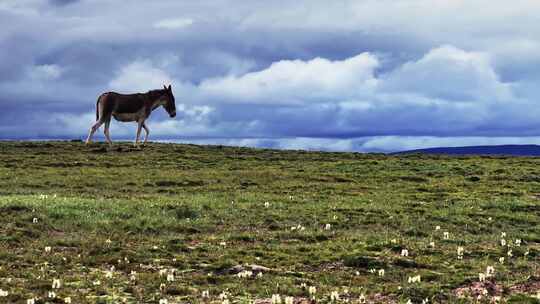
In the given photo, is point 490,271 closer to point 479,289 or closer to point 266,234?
point 479,289

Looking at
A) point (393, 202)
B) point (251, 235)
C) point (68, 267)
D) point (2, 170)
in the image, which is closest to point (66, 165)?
point (2, 170)

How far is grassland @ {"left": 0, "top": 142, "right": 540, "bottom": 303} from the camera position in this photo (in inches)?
580

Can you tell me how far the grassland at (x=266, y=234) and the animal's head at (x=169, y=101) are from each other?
45.6ft

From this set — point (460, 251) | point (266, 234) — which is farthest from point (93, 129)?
point (460, 251)

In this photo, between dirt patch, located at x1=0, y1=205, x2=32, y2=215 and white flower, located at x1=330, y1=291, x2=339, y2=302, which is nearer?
white flower, located at x1=330, y1=291, x2=339, y2=302

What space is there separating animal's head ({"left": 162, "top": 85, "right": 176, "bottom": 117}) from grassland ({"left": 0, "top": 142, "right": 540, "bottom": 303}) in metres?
13.9

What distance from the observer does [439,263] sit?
1767 cm

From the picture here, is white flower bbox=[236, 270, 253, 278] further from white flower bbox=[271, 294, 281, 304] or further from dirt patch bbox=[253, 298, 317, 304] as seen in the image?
white flower bbox=[271, 294, 281, 304]

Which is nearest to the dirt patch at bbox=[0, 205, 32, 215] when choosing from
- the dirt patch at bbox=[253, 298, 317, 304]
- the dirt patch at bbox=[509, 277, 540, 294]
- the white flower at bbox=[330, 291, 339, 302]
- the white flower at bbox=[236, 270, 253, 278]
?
the white flower at bbox=[236, 270, 253, 278]

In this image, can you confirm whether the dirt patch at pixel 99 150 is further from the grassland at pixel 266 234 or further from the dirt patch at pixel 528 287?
the dirt patch at pixel 528 287

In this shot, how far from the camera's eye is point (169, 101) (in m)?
59.1

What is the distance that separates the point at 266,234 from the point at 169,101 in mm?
38465

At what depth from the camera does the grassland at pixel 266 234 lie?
580 inches

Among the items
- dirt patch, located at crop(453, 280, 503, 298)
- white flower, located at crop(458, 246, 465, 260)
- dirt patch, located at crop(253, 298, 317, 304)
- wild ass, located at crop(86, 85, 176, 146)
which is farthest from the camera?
wild ass, located at crop(86, 85, 176, 146)
